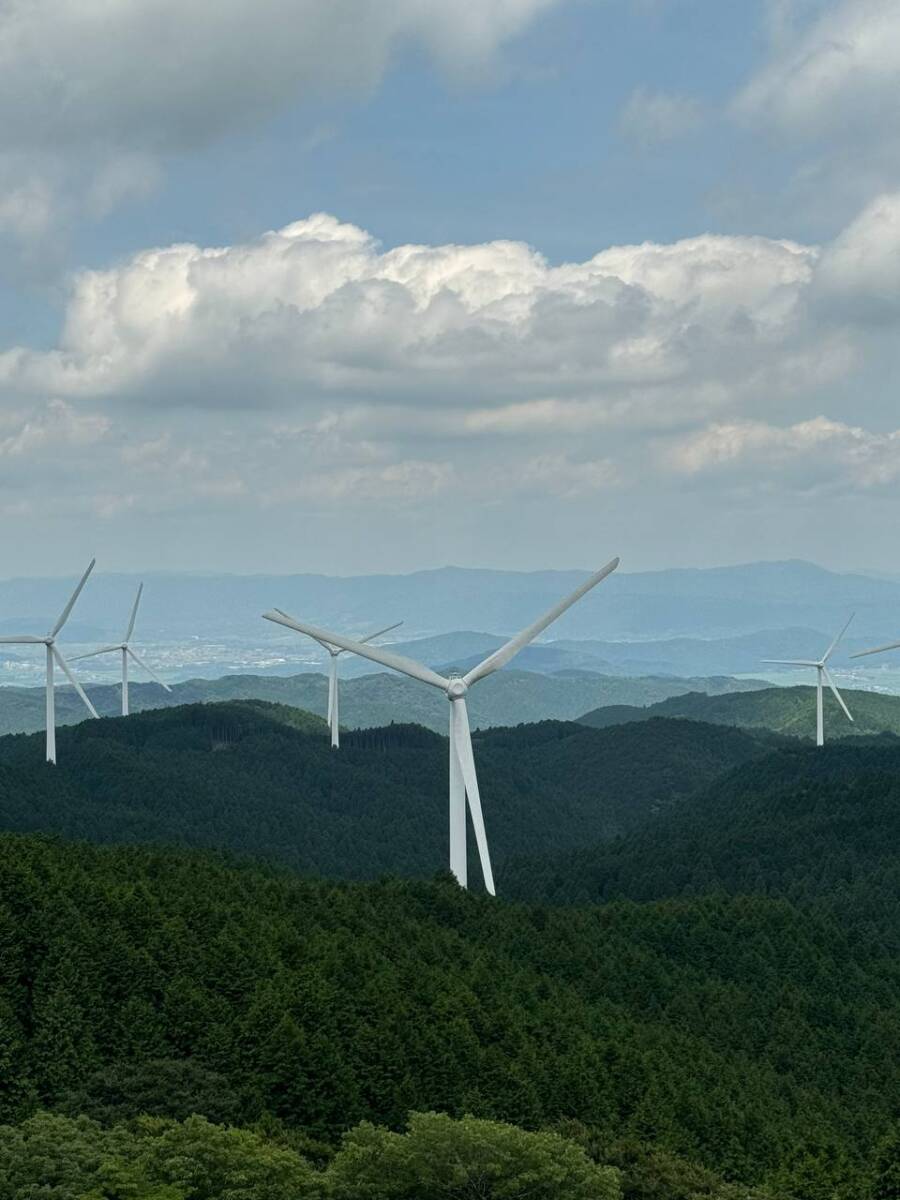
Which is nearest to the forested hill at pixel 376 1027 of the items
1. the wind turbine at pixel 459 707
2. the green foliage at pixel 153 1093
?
the green foliage at pixel 153 1093

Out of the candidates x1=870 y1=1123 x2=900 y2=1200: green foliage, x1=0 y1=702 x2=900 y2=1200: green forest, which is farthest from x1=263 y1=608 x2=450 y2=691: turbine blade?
x1=870 y1=1123 x2=900 y2=1200: green foliage

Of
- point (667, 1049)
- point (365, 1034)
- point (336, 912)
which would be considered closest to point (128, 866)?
point (336, 912)

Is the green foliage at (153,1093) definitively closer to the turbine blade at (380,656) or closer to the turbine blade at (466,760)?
the turbine blade at (466,760)

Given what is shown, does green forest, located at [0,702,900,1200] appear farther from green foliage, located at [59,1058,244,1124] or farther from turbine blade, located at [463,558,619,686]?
turbine blade, located at [463,558,619,686]

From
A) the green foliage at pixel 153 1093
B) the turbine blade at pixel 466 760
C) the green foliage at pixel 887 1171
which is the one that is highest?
the turbine blade at pixel 466 760

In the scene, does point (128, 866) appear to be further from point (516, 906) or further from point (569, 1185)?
point (569, 1185)

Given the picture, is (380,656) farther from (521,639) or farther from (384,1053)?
(384,1053)
